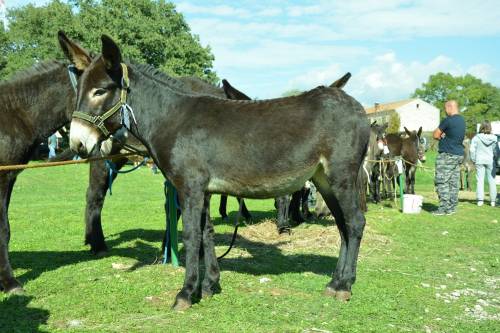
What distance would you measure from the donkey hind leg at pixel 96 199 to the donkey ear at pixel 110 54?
2486mm

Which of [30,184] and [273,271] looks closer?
[273,271]

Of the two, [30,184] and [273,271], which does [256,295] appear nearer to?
[273,271]

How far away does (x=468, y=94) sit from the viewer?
102m

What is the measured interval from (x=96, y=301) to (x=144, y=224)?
5577 mm

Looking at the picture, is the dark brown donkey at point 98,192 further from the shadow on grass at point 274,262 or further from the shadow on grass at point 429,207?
the shadow on grass at point 429,207

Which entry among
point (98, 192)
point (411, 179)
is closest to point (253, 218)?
point (98, 192)

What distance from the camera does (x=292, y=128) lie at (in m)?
5.01

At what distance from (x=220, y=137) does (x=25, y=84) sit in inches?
104

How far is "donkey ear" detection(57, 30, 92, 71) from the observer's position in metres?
5.60

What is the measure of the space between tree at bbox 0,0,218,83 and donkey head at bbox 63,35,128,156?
118 feet

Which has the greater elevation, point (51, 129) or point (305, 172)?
point (51, 129)

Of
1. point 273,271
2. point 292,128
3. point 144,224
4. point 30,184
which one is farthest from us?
point 30,184

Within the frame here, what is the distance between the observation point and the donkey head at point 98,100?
4.95 metres

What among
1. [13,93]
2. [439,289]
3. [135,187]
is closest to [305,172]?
[439,289]
